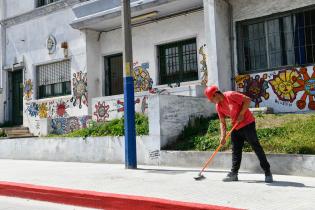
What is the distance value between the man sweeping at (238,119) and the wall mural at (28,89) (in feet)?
43.6

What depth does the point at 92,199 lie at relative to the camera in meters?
6.26

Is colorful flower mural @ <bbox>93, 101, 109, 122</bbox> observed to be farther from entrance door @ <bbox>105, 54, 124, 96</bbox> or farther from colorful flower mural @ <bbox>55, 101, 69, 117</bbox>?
colorful flower mural @ <bbox>55, 101, 69, 117</bbox>

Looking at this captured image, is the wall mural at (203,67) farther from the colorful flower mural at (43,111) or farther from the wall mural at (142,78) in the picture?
the colorful flower mural at (43,111)

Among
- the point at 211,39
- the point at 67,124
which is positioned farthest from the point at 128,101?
the point at 67,124

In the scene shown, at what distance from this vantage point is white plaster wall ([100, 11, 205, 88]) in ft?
45.3

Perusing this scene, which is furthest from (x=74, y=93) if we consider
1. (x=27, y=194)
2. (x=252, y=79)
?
(x=27, y=194)

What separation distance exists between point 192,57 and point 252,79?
265 centimetres

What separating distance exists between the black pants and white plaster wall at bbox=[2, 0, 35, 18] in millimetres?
14318

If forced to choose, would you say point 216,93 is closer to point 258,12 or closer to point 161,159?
point 161,159

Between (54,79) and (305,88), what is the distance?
1088cm

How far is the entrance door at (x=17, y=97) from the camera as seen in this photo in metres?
19.1

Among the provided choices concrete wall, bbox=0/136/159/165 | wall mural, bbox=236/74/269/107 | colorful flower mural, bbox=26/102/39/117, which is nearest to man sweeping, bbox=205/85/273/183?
concrete wall, bbox=0/136/159/165

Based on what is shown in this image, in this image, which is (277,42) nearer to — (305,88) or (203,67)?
(305,88)

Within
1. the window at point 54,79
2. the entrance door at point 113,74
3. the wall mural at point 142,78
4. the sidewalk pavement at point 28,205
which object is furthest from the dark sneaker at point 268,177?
the window at point 54,79
